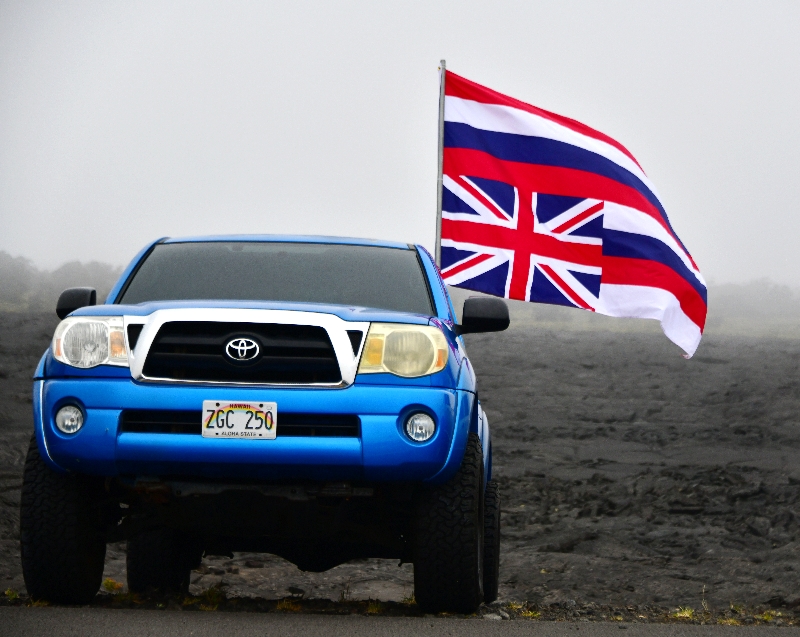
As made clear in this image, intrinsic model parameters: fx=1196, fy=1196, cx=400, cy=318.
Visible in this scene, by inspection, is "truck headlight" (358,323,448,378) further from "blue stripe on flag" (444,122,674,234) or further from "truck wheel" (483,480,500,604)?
"blue stripe on flag" (444,122,674,234)

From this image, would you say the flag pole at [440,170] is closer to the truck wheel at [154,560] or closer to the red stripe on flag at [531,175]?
the red stripe on flag at [531,175]

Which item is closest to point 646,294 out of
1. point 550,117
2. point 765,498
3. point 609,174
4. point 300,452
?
point 609,174

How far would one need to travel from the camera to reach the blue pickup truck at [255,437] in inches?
197

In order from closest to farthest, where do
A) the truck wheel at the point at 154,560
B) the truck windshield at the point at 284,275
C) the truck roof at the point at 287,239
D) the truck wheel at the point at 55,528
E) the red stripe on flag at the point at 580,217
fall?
the truck wheel at the point at 55,528 < the truck windshield at the point at 284,275 < the truck roof at the point at 287,239 < the truck wheel at the point at 154,560 < the red stripe on flag at the point at 580,217

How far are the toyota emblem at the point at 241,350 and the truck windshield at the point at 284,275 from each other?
3.04 feet

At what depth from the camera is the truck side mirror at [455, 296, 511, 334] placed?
605 centimetres

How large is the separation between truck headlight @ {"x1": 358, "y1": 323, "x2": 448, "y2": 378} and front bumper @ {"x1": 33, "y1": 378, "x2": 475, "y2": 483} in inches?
3.8

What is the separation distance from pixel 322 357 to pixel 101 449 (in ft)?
3.31

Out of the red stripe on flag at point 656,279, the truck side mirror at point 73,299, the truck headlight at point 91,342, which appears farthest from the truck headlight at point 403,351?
the red stripe on flag at point 656,279

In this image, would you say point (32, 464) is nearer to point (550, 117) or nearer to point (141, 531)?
point (141, 531)

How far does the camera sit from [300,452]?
4965 millimetres

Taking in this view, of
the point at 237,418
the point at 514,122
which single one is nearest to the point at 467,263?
the point at 514,122

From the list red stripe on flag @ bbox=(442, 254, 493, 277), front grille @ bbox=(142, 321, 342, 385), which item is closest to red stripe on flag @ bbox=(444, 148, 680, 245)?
red stripe on flag @ bbox=(442, 254, 493, 277)

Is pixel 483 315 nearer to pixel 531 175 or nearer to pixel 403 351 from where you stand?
pixel 403 351
